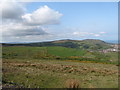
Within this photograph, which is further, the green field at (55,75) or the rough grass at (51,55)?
the rough grass at (51,55)

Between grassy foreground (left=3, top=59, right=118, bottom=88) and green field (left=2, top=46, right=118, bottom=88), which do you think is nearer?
grassy foreground (left=3, top=59, right=118, bottom=88)

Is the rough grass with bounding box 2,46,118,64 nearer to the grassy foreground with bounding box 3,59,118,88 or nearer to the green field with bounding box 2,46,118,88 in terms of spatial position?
the green field with bounding box 2,46,118,88

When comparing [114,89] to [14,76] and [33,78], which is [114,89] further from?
[14,76]

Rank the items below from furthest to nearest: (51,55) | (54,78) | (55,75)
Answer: (51,55) < (55,75) < (54,78)

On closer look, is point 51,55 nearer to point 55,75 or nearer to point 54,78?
point 55,75

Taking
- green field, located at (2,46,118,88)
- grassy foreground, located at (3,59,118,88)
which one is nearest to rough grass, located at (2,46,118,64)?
green field, located at (2,46,118,88)

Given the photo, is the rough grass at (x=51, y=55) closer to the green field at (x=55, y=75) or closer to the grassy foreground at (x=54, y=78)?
the green field at (x=55, y=75)

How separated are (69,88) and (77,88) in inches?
11.2

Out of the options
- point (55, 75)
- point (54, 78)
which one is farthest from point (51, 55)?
point (54, 78)

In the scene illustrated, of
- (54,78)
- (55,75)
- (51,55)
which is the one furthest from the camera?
(51,55)

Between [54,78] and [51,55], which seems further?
[51,55]

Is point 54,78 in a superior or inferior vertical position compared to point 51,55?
superior

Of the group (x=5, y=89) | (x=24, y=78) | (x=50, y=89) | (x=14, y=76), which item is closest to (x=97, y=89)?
(x=50, y=89)

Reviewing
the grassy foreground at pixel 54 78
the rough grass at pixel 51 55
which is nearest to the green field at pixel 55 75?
the grassy foreground at pixel 54 78
